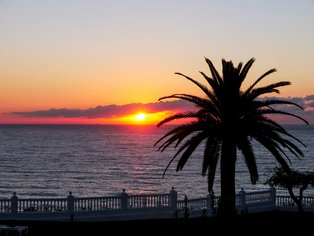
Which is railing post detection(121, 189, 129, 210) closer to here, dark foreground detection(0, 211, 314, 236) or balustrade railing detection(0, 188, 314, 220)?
balustrade railing detection(0, 188, 314, 220)

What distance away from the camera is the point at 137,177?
9969 cm

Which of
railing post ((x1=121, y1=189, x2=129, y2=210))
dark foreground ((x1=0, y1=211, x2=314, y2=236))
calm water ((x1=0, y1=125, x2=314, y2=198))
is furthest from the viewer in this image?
calm water ((x1=0, y1=125, x2=314, y2=198))

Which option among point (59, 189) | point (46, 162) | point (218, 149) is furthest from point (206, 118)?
point (46, 162)

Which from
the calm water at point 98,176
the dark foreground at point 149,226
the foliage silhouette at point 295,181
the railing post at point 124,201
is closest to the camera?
Answer: the dark foreground at point 149,226

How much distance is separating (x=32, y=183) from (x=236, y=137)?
6893cm

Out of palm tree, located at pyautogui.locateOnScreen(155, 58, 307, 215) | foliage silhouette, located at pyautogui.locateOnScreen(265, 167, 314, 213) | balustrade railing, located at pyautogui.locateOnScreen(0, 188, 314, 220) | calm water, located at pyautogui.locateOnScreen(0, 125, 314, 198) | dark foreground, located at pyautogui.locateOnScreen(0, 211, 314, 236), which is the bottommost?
calm water, located at pyautogui.locateOnScreen(0, 125, 314, 198)

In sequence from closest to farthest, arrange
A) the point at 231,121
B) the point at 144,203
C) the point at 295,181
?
1. the point at 231,121
2. the point at 144,203
3. the point at 295,181

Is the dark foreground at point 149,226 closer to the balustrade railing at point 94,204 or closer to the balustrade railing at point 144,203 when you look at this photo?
the balustrade railing at point 144,203

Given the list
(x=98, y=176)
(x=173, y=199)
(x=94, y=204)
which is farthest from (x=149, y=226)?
(x=98, y=176)

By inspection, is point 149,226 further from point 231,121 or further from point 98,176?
point 98,176

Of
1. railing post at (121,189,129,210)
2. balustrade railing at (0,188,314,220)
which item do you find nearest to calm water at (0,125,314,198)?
balustrade railing at (0,188,314,220)

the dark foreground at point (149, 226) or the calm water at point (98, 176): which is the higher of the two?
the dark foreground at point (149, 226)

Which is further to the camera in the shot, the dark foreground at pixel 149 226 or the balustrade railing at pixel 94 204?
the balustrade railing at pixel 94 204

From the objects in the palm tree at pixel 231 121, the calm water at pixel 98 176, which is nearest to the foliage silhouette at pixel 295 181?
the palm tree at pixel 231 121
